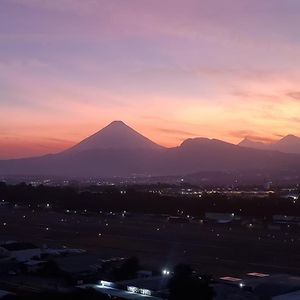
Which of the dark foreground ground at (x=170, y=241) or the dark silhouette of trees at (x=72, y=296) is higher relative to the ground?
the dark silhouette of trees at (x=72, y=296)

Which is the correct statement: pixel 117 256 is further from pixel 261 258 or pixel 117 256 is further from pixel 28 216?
pixel 28 216

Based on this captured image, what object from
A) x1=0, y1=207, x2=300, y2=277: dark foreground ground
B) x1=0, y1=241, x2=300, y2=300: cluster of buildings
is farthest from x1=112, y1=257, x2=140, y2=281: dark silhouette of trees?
x1=0, y1=207, x2=300, y2=277: dark foreground ground

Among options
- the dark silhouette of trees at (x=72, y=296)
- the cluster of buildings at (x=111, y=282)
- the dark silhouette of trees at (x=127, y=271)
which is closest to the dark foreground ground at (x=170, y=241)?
the cluster of buildings at (x=111, y=282)

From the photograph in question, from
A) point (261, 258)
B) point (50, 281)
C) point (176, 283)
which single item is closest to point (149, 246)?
point (261, 258)

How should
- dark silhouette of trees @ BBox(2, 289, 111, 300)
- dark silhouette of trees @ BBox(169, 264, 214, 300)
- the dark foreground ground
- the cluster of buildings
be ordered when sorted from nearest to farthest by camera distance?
dark silhouette of trees @ BBox(2, 289, 111, 300), dark silhouette of trees @ BBox(169, 264, 214, 300), the cluster of buildings, the dark foreground ground

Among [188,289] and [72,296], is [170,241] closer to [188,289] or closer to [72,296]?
[188,289]

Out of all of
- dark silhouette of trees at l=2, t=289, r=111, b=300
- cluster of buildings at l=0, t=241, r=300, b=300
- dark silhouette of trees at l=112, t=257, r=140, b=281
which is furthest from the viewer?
dark silhouette of trees at l=112, t=257, r=140, b=281

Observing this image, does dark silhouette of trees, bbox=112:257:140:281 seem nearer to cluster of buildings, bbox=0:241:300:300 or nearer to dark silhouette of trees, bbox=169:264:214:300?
cluster of buildings, bbox=0:241:300:300

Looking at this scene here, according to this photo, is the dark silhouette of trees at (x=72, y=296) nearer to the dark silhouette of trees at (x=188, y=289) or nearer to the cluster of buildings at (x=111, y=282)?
the cluster of buildings at (x=111, y=282)
